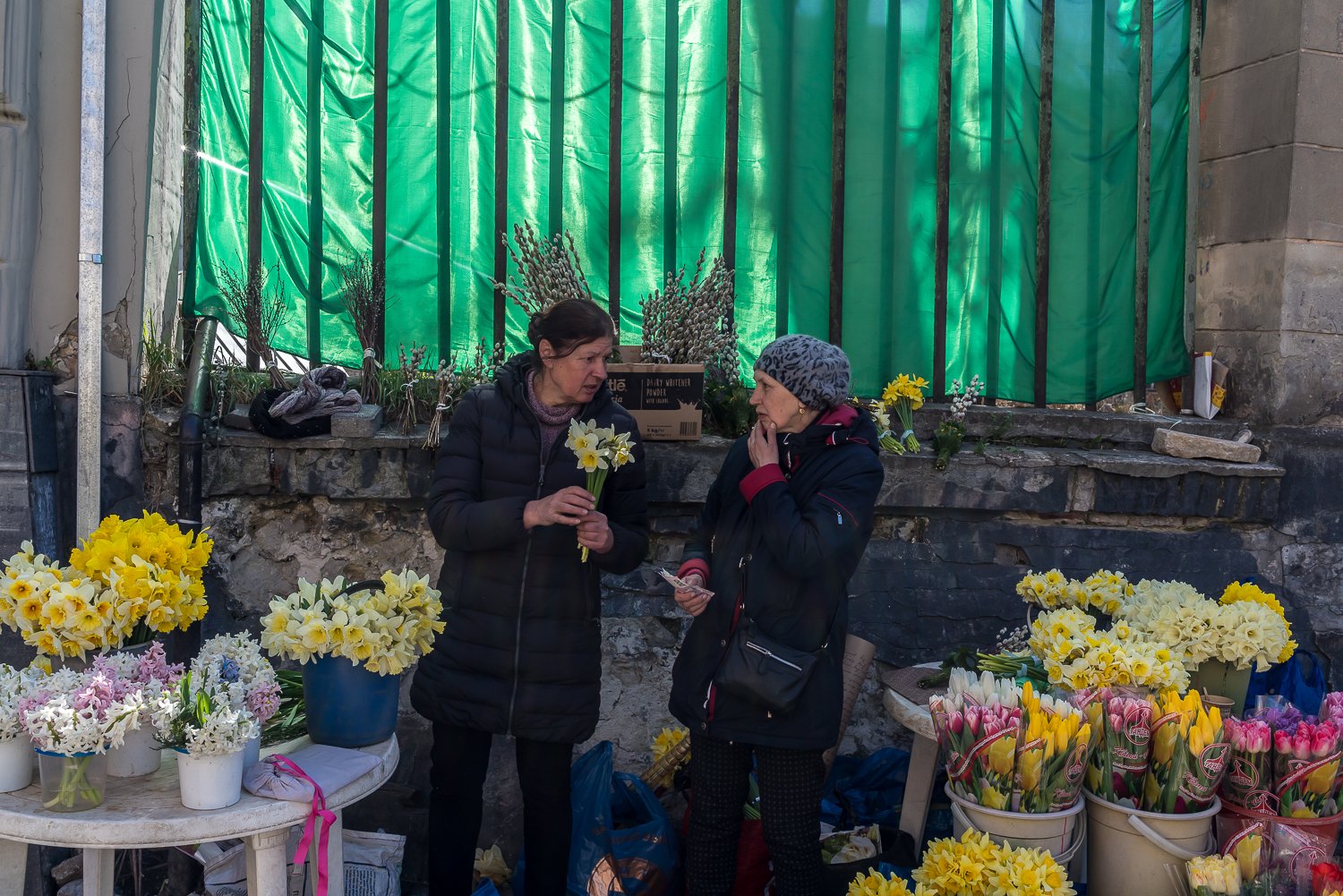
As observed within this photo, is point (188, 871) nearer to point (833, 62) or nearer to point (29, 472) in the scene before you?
point (29, 472)

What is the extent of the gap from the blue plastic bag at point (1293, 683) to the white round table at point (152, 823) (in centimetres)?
249

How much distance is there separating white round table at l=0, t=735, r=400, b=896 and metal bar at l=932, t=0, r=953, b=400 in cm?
308

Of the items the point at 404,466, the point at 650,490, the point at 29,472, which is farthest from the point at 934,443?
the point at 29,472

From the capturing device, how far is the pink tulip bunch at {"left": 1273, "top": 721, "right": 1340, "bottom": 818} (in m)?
2.64

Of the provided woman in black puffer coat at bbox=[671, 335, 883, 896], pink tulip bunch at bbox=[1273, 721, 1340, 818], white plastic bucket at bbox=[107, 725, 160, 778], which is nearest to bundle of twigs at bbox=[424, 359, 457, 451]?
woman in black puffer coat at bbox=[671, 335, 883, 896]

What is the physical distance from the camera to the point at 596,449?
2957 millimetres

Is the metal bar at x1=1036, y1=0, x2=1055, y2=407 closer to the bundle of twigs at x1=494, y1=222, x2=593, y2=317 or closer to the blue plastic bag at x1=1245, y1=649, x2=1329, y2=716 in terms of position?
the blue plastic bag at x1=1245, y1=649, x2=1329, y2=716

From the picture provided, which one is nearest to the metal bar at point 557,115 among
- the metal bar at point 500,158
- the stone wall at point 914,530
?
the metal bar at point 500,158

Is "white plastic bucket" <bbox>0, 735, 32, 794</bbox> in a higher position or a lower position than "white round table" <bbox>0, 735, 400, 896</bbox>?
higher

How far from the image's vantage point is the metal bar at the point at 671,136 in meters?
4.59

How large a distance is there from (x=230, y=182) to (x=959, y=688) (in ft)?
10.6

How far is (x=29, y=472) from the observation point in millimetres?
3639

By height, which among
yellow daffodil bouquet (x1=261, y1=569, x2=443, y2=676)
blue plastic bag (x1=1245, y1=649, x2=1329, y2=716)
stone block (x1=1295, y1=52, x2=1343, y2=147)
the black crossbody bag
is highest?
stone block (x1=1295, y1=52, x2=1343, y2=147)

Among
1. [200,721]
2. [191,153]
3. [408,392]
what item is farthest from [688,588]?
[191,153]
